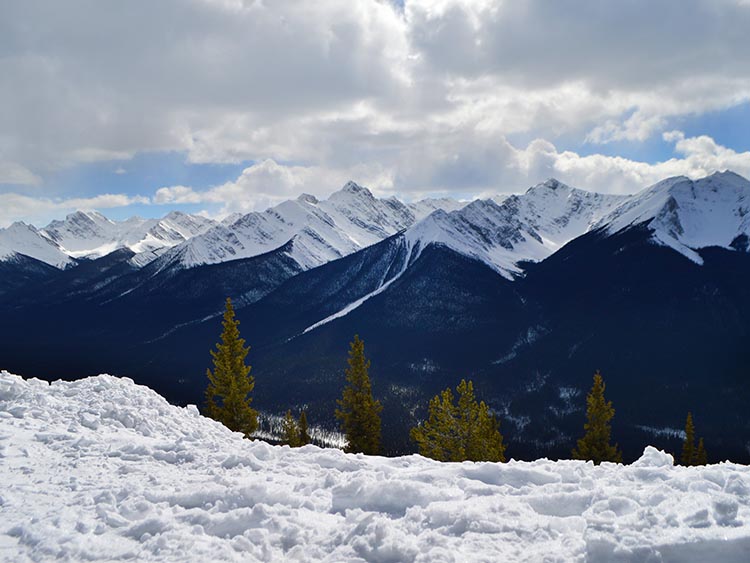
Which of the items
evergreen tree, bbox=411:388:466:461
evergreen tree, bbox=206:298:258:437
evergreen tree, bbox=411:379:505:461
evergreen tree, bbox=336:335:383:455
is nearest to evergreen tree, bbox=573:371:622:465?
evergreen tree, bbox=411:379:505:461

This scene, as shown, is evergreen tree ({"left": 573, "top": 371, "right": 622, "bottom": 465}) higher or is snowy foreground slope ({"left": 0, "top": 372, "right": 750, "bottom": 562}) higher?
snowy foreground slope ({"left": 0, "top": 372, "right": 750, "bottom": 562})

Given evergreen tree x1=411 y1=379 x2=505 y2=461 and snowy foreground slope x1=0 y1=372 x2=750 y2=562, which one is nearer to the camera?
snowy foreground slope x1=0 y1=372 x2=750 y2=562

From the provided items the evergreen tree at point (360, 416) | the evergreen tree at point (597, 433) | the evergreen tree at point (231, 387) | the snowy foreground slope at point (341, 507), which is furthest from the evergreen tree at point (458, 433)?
the snowy foreground slope at point (341, 507)

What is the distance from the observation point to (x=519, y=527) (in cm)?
809

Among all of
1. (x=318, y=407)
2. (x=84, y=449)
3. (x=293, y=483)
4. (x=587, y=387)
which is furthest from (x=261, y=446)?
(x=587, y=387)

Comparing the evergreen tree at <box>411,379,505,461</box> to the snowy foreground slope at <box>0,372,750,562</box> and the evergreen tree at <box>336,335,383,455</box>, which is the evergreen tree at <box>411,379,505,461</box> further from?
the snowy foreground slope at <box>0,372,750,562</box>

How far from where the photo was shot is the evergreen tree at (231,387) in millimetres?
31219

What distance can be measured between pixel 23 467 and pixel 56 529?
3.81 meters

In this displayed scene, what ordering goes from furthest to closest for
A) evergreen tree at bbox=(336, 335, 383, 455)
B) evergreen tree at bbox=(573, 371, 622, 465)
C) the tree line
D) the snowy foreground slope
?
evergreen tree at bbox=(573, 371, 622, 465) → evergreen tree at bbox=(336, 335, 383, 455) → the tree line → the snowy foreground slope

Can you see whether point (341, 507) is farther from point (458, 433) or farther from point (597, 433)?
point (597, 433)

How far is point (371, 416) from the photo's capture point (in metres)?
33.3

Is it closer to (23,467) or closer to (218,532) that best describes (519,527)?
(218,532)

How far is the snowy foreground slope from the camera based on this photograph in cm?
746

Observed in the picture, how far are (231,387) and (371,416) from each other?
907cm
